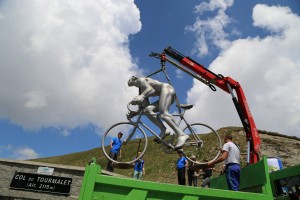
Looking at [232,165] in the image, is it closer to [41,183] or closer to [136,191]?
[136,191]

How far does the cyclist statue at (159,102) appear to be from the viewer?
21.0 feet

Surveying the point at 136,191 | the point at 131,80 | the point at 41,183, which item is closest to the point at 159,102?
the point at 131,80

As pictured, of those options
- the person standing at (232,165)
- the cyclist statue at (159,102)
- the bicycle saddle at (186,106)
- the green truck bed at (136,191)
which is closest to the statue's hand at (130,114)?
the cyclist statue at (159,102)

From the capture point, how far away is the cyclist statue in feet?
21.0

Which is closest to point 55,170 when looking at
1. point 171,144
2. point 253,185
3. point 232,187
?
point 171,144

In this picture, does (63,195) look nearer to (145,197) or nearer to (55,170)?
(55,170)

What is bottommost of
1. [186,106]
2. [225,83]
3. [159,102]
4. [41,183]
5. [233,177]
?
[233,177]

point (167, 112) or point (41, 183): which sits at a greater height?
point (167, 112)

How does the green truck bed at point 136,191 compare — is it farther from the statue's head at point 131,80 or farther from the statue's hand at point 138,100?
the statue's head at point 131,80

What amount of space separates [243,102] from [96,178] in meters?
7.23

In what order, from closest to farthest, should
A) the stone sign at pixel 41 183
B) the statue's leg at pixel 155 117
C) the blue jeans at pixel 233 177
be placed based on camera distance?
the blue jeans at pixel 233 177 < the statue's leg at pixel 155 117 < the stone sign at pixel 41 183

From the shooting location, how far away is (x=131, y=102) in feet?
21.7

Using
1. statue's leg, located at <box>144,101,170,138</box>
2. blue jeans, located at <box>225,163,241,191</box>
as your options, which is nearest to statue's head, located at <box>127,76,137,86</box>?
statue's leg, located at <box>144,101,170,138</box>

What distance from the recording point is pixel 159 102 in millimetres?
6441
